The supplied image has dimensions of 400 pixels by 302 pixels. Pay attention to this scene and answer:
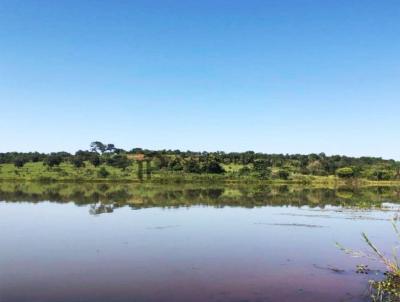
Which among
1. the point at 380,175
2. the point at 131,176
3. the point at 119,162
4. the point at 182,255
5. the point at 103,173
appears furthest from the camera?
the point at 380,175

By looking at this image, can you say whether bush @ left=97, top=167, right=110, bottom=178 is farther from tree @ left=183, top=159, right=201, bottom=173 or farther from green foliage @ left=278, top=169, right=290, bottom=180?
green foliage @ left=278, top=169, right=290, bottom=180

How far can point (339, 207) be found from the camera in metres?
45.9

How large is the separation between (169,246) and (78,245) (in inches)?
182

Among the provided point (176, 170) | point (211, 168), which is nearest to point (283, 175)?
point (211, 168)

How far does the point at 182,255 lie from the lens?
2077 centimetres

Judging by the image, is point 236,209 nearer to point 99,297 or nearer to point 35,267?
point 35,267

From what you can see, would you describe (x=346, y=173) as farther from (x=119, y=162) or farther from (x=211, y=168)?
(x=119, y=162)

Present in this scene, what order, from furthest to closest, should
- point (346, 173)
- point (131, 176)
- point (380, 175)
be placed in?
point (380, 175)
point (346, 173)
point (131, 176)

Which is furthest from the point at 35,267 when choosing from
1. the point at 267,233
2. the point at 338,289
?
the point at 267,233

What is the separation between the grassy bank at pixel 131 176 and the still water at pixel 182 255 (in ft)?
170

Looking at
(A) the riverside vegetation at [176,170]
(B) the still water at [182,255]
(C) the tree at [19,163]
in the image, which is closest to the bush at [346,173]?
(A) the riverside vegetation at [176,170]

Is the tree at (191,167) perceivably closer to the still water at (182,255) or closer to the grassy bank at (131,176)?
the grassy bank at (131,176)

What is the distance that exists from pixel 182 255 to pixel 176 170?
82049 millimetres

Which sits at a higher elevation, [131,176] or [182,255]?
[131,176]
